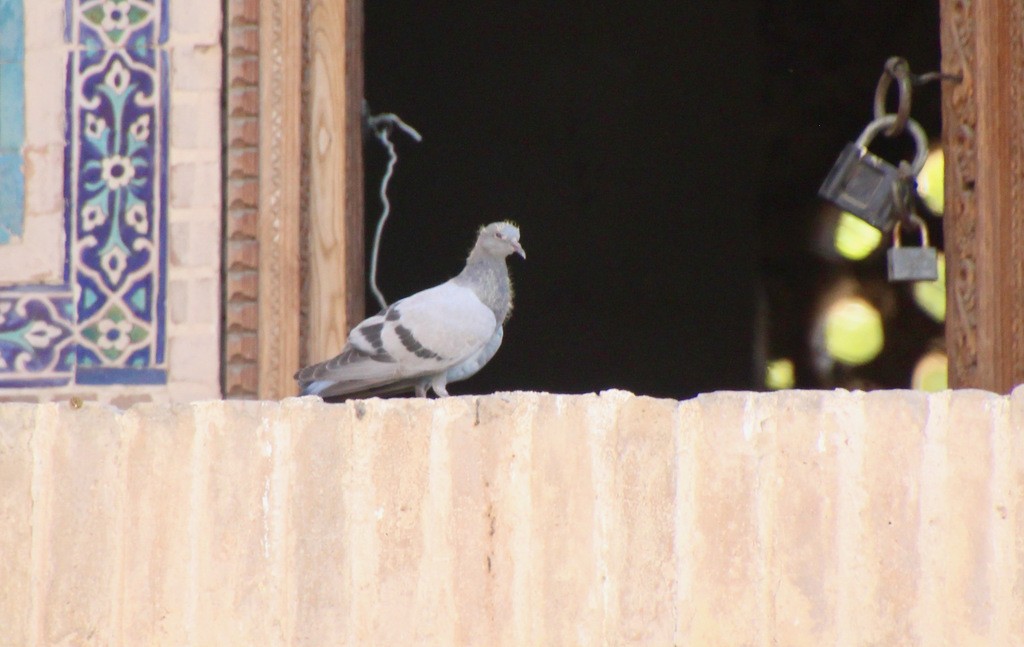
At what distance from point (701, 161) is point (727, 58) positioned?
508 millimetres

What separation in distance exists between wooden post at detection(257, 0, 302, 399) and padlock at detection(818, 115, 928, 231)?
1176 millimetres

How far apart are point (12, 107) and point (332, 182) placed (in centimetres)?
73

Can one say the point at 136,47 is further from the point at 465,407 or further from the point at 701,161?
the point at 701,161

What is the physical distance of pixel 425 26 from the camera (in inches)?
267

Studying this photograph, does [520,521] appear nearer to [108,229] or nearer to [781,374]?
[108,229]

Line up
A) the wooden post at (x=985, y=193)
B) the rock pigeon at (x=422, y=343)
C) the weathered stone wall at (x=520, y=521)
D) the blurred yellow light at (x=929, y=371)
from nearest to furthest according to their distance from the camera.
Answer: the weathered stone wall at (x=520, y=521), the rock pigeon at (x=422, y=343), the wooden post at (x=985, y=193), the blurred yellow light at (x=929, y=371)

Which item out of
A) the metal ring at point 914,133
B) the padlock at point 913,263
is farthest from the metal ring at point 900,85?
the padlock at point 913,263

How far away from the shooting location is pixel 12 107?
10.7 ft

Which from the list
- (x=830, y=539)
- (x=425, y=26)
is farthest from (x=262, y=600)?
(x=425, y=26)

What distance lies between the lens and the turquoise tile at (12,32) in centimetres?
330

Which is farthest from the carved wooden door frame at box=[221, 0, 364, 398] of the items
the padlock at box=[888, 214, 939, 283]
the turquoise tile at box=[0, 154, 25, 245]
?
the padlock at box=[888, 214, 939, 283]

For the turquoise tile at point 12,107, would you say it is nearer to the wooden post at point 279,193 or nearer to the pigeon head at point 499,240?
the wooden post at point 279,193

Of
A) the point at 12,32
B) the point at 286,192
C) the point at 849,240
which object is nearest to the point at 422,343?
the point at 286,192

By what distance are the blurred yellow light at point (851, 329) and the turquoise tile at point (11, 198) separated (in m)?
4.51
